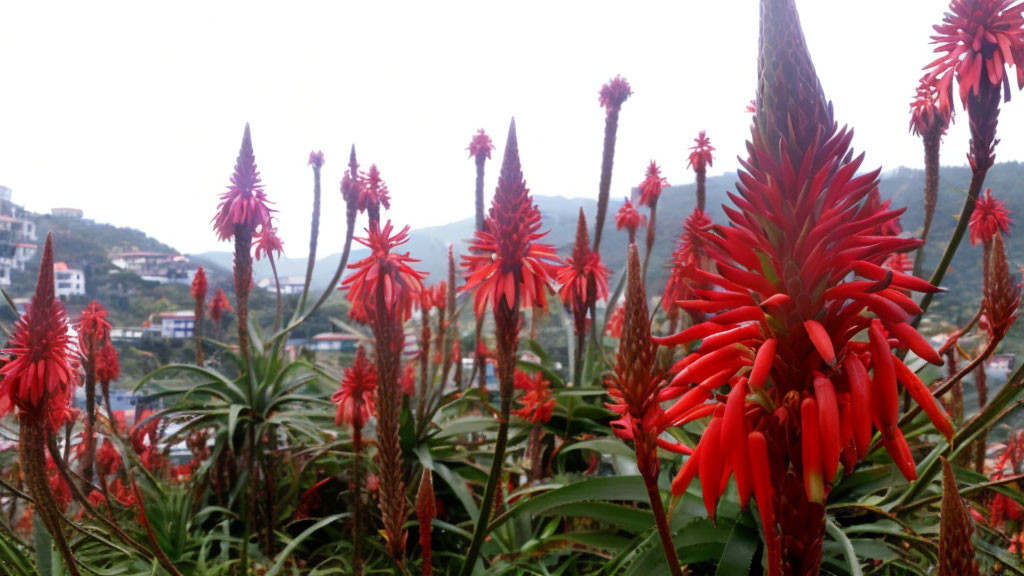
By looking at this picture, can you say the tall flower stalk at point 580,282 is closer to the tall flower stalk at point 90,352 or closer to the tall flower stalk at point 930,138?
the tall flower stalk at point 930,138

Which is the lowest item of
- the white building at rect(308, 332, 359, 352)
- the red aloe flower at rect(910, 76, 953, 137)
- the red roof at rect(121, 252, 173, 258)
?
the white building at rect(308, 332, 359, 352)

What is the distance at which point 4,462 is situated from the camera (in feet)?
7.62

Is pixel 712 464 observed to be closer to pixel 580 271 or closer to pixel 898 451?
pixel 898 451

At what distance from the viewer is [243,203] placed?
8.69ft

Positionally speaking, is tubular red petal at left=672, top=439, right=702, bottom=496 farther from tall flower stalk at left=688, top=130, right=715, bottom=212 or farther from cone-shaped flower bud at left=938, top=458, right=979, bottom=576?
Result: tall flower stalk at left=688, top=130, right=715, bottom=212

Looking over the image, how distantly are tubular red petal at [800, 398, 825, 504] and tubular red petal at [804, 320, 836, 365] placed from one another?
0.06m

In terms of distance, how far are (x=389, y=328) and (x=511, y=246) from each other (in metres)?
0.49

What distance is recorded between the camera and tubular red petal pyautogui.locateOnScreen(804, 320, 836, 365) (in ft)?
2.03

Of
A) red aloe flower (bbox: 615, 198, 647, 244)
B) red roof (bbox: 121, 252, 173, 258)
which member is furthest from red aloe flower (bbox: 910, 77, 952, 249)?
red roof (bbox: 121, 252, 173, 258)

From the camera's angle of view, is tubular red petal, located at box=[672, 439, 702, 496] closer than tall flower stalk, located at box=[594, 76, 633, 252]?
Yes

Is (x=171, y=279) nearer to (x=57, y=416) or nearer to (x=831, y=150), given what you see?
(x=57, y=416)

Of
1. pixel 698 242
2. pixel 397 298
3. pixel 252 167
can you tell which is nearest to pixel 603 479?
pixel 397 298

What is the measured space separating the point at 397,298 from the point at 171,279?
3.50m

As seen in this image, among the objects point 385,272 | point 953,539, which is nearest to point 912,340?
point 953,539
